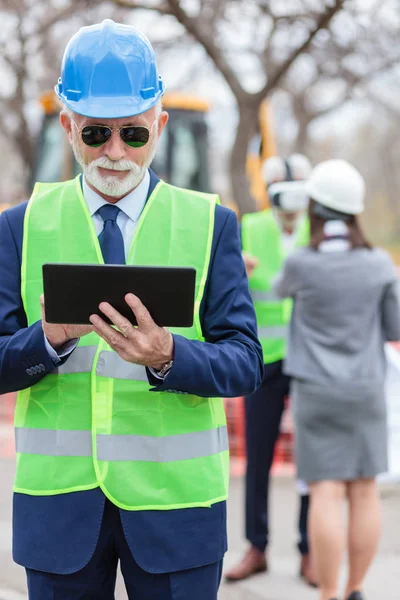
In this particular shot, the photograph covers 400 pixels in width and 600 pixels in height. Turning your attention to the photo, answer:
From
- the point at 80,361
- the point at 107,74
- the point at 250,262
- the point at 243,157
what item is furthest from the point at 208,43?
the point at 80,361

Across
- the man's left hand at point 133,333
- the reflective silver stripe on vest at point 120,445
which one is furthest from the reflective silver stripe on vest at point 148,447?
the man's left hand at point 133,333

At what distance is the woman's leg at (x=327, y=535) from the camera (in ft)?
15.1

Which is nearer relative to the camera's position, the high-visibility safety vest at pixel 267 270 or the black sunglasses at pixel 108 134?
the black sunglasses at pixel 108 134

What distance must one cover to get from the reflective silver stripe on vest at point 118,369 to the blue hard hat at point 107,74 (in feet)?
1.99

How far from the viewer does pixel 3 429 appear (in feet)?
31.5

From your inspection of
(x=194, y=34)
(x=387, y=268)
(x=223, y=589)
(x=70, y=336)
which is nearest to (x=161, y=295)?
(x=70, y=336)

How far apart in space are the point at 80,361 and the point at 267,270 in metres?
3.04

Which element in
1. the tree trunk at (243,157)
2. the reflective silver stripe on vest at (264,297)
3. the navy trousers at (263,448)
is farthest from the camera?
the tree trunk at (243,157)

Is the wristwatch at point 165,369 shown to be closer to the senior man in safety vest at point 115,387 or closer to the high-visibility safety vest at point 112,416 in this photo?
the senior man in safety vest at point 115,387

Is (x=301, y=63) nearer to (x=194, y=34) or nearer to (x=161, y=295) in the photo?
(x=194, y=34)

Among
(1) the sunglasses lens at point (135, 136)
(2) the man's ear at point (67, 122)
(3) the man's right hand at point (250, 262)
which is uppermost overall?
(2) the man's ear at point (67, 122)

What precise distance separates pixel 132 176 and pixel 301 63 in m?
16.0

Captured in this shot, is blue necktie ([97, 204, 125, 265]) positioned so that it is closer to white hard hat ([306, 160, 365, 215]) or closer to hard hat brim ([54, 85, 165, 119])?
hard hat brim ([54, 85, 165, 119])

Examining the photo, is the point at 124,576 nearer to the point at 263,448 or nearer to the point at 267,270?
the point at 263,448
